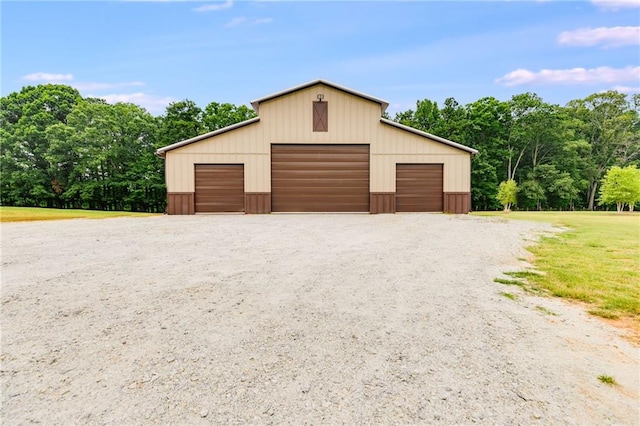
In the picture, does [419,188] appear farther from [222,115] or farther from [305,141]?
[222,115]

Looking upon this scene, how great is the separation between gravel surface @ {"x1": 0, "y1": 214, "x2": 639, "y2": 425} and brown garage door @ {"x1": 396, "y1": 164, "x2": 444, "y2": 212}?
451 inches

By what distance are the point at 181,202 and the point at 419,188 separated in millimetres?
12029

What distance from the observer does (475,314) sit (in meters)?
3.24

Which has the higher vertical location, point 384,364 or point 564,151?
point 564,151

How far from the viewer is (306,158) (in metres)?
16.0

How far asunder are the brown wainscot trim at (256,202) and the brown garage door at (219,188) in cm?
31

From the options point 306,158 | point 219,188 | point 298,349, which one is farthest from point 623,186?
point 298,349

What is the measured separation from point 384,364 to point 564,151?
4177 centimetres

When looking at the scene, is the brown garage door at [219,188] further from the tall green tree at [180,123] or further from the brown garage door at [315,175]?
the tall green tree at [180,123]

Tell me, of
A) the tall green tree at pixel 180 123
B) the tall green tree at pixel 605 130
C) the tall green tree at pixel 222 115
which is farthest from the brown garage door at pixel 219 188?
the tall green tree at pixel 605 130

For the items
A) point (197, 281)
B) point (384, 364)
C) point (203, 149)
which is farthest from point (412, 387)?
point (203, 149)

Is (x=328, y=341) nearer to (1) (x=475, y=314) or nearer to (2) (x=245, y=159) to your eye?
(1) (x=475, y=314)

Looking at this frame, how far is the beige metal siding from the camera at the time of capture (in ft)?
52.0

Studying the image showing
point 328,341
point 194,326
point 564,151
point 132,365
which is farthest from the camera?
point 564,151
